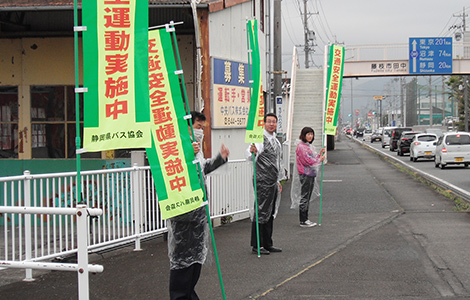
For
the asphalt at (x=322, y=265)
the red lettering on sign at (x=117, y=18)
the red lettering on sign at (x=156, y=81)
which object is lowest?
the asphalt at (x=322, y=265)

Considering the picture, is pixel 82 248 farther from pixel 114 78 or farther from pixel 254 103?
pixel 254 103

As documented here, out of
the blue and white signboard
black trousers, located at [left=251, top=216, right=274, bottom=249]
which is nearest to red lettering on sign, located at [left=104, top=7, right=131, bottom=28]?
black trousers, located at [left=251, top=216, right=274, bottom=249]

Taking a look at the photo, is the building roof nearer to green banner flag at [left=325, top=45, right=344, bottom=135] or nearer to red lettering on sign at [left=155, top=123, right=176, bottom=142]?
green banner flag at [left=325, top=45, right=344, bottom=135]

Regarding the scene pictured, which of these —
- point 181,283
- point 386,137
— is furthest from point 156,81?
point 386,137

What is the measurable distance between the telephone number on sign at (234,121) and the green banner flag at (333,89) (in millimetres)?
1726

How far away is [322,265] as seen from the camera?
725 centimetres

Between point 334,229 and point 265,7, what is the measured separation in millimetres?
9207

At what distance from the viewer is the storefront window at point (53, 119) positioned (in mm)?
11469

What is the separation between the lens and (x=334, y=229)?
10055mm

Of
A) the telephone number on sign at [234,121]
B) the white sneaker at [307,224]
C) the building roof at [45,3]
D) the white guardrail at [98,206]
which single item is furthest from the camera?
the telephone number on sign at [234,121]

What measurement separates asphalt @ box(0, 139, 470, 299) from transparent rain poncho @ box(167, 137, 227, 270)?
0.35m

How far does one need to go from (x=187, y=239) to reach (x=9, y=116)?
7.91m

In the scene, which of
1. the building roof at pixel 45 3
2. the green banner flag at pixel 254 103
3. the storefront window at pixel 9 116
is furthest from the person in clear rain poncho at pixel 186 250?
the storefront window at pixel 9 116

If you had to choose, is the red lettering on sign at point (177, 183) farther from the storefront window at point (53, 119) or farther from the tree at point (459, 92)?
the tree at point (459, 92)
